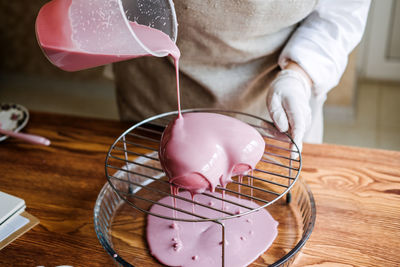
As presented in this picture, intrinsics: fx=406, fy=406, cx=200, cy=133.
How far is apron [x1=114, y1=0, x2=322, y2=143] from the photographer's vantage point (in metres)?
1.04

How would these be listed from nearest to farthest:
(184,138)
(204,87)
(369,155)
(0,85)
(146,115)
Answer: (184,138)
(369,155)
(204,87)
(146,115)
(0,85)

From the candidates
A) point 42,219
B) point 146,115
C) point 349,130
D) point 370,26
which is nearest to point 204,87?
point 146,115

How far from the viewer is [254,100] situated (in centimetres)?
123

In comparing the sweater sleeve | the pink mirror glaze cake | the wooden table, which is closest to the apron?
the sweater sleeve

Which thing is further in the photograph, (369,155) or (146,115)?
(146,115)

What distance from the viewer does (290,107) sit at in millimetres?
942

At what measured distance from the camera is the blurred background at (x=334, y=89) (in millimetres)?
2662

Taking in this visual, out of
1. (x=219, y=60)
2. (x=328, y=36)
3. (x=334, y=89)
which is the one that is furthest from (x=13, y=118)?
(x=334, y=89)

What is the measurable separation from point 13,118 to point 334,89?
202 cm

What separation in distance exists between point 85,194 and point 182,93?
42 cm

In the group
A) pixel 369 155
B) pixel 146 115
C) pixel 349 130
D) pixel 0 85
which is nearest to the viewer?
→ pixel 369 155

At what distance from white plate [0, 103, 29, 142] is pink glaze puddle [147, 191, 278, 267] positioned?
0.56 metres

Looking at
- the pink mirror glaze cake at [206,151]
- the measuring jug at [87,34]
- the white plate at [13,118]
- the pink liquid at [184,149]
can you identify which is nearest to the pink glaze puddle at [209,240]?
the pink liquid at [184,149]

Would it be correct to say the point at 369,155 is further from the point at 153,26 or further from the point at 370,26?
the point at 370,26
